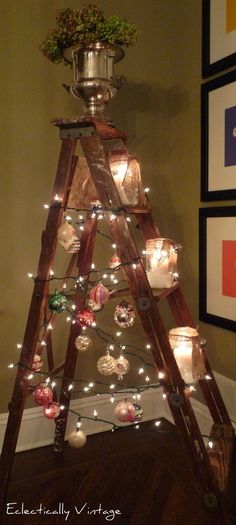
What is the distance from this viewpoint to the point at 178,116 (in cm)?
203

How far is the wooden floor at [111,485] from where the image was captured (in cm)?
143

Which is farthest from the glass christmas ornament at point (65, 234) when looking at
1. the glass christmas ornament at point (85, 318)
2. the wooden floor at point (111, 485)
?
the wooden floor at point (111, 485)

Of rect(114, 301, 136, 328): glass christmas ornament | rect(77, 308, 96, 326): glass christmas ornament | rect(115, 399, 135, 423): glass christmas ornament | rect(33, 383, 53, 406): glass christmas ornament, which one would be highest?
rect(114, 301, 136, 328): glass christmas ornament

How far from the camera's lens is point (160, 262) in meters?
1.48

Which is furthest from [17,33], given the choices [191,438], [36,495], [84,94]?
[36,495]

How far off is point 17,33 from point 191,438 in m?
1.70

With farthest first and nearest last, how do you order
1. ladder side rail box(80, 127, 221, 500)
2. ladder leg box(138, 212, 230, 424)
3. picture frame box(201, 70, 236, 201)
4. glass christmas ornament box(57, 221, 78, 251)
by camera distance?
picture frame box(201, 70, 236, 201)
ladder leg box(138, 212, 230, 424)
glass christmas ornament box(57, 221, 78, 251)
ladder side rail box(80, 127, 221, 500)

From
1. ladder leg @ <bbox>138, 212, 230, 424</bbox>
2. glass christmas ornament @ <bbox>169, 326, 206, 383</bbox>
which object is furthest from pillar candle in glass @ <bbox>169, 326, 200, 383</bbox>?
ladder leg @ <bbox>138, 212, 230, 424</bbox>

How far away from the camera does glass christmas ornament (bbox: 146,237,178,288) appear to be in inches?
58.2

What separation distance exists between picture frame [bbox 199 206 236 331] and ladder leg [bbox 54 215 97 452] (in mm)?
565

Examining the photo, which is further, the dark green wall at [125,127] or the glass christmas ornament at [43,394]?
the dark green wall at [125,127]

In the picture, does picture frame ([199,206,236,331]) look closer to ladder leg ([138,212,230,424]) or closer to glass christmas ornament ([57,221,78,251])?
ladder leg ([138,212,230,424])

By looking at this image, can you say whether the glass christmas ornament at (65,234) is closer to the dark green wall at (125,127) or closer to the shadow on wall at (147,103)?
the dark green wall at (125,127)

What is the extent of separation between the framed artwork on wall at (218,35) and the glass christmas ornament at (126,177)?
68cm
